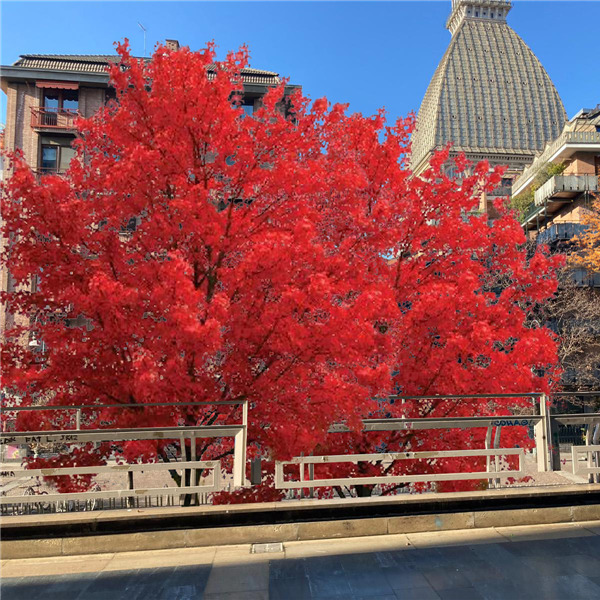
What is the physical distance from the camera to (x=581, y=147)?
44.6 meters

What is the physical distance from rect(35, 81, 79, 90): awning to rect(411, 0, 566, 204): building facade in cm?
10755

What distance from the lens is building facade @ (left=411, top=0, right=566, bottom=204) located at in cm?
15400

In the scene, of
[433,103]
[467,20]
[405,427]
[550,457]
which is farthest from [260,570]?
[467,20]

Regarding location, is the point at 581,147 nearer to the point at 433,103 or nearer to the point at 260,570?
the point at 260,570

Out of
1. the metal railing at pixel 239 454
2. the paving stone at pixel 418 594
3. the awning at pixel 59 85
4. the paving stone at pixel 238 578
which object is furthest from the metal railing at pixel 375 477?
the awning at pixel 59 85

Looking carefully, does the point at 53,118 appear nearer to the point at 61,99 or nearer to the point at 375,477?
the point at 61,99

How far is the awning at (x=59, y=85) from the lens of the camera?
144ft

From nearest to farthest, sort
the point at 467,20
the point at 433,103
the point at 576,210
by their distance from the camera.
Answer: the point at 576,210 < the point at 433,103 < the point at 467,20

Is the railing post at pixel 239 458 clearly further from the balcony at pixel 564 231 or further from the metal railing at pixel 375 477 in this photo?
the balcony at pixel 564 231

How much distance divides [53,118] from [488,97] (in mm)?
151668

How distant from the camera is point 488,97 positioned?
539ft

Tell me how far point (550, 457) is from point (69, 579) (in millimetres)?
6751

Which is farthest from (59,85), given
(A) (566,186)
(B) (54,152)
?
(A) (566,186)

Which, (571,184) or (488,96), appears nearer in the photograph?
(571,184)
